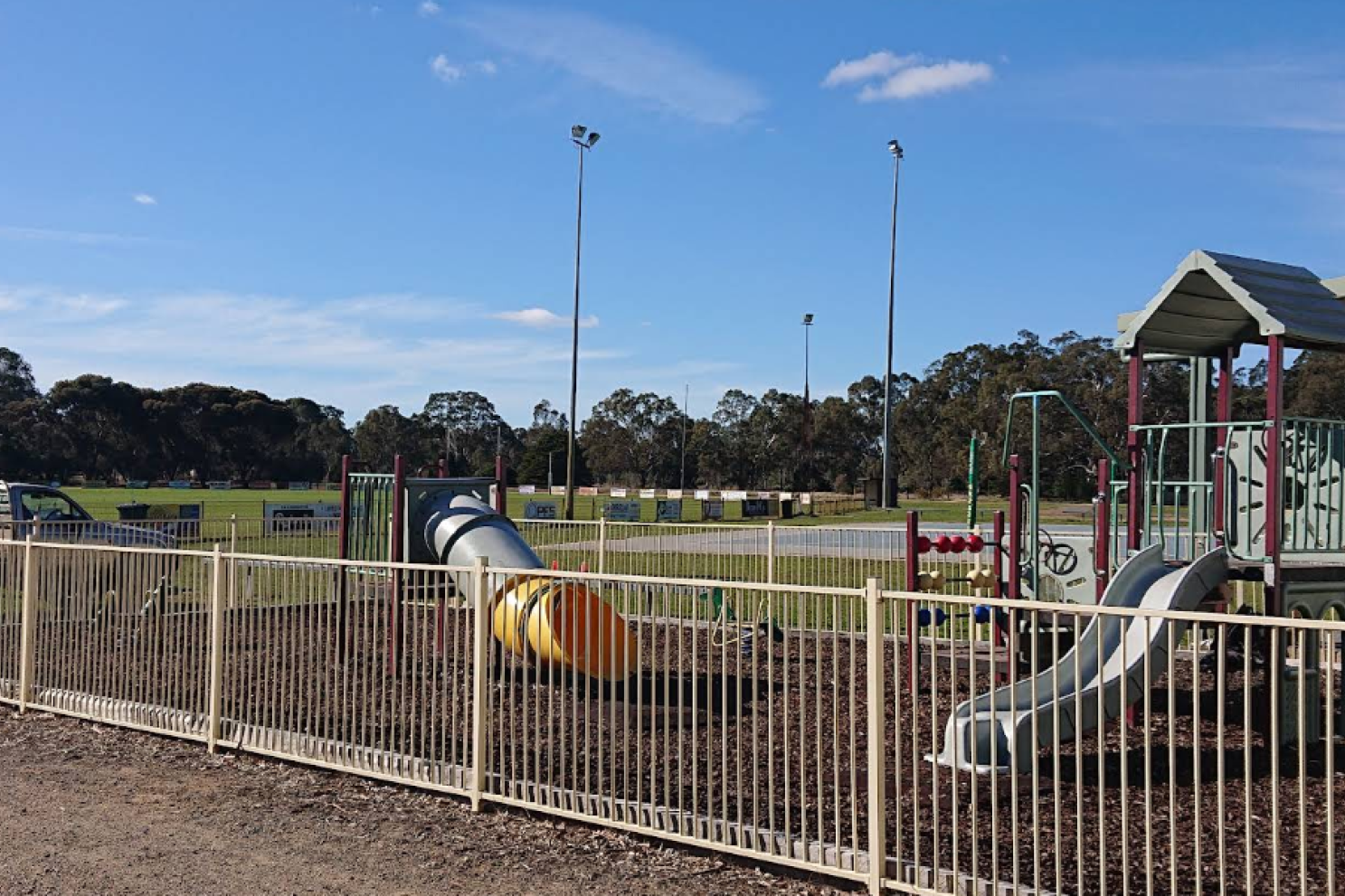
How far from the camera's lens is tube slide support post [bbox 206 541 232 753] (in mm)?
8578

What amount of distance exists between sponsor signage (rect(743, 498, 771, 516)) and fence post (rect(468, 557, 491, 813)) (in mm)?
44482

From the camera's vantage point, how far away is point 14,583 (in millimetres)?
10117

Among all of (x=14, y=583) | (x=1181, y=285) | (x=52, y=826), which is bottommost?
(x=52, y=826)

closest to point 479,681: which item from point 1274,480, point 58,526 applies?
point 1274,480

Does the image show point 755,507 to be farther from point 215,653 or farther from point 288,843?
point 288,843

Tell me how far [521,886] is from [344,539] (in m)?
7.43

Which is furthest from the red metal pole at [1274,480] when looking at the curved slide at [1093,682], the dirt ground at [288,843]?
the dirt ground at [288,843]

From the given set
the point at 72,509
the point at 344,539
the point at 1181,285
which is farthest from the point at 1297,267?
the point at 72,509

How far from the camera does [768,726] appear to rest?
20.6ft

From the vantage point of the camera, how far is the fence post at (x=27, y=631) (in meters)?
9.92

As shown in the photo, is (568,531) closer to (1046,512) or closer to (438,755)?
(438,755)

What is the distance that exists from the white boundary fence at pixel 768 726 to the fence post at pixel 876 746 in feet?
0.05

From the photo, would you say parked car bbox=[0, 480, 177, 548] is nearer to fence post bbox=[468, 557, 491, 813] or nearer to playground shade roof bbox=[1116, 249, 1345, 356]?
fence post bbox=[468, 557, 491, 813]

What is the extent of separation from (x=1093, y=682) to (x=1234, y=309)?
4.18 meters
